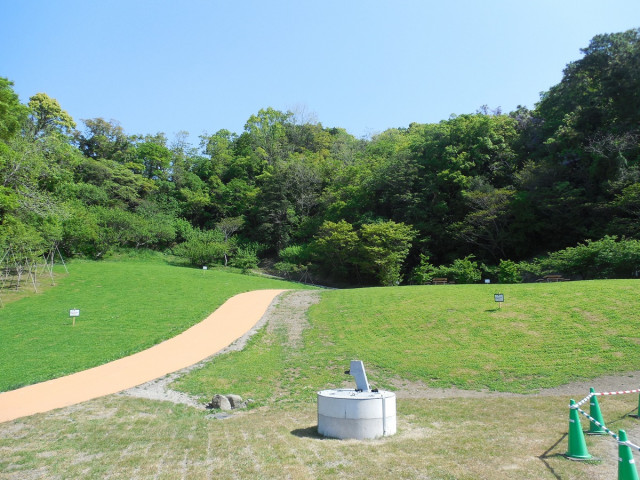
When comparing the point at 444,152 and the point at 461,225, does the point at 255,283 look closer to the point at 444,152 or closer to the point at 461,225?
the point at 461,225

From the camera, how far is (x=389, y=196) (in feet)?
128

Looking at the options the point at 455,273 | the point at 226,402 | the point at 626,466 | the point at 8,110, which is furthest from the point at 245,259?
the point at 626,466

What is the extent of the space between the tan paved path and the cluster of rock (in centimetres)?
291

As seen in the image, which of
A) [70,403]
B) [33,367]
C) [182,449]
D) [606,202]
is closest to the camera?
[182,449]

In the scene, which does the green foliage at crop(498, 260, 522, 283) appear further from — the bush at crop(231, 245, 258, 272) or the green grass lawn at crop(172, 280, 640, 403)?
the bush at crop(231, 245, 258, 272)

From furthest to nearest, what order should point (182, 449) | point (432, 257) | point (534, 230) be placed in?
point (432, 257)
point (534, 230)
point (182, 449)

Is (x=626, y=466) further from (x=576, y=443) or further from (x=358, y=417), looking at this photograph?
(x=358, y=417)

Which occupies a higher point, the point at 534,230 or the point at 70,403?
the point at 534,230

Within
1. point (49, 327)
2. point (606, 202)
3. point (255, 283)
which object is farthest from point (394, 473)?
point (606, 202)

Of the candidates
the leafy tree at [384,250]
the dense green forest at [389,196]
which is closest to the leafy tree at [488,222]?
the dense green forest at [389,196]

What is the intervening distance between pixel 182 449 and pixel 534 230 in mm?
32222

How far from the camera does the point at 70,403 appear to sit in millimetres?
9570

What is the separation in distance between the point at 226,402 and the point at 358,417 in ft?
13.1

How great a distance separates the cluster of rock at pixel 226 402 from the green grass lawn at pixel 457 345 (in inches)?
26.8
